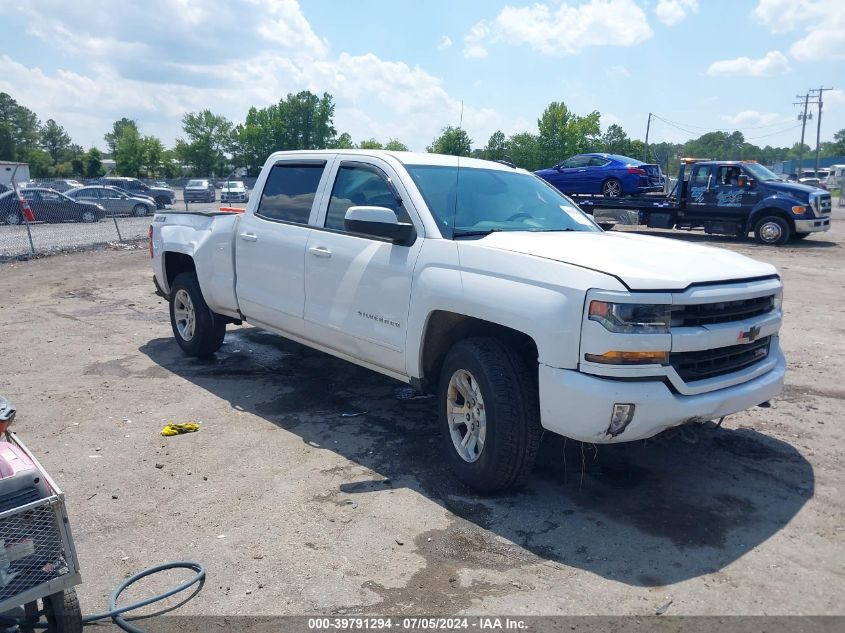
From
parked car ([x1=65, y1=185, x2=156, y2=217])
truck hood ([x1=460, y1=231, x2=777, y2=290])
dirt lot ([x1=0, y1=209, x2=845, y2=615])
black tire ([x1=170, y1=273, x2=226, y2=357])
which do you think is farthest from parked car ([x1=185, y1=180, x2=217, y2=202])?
truck hood ([x1=460, y1=231, x2=777, y2=290])

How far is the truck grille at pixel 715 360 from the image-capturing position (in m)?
3.69

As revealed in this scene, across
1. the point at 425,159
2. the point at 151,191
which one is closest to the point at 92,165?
the point at 151,191

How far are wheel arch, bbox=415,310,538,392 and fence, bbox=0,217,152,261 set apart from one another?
13703 millimetres

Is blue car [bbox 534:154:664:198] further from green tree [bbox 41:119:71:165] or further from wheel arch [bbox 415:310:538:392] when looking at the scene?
green tree [bbox 41:119:71:165]

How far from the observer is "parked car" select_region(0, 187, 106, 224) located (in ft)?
76.2

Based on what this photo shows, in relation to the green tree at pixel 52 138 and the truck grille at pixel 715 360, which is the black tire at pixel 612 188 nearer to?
the truck grille at pixel 715 360

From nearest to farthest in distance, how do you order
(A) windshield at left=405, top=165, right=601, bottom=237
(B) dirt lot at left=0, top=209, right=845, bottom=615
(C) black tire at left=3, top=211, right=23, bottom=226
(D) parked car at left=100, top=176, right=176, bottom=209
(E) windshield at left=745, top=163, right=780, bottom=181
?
1. (B) dirt lot at left=0, top=209, right=845, bottom=615
2. (A) windshield at left=405, top=165, right=601, bottom=237
3. (E) windshield at left=745, top=163, right=780, bottom=181
4. (C) black tire at left=3, top=211, right=23, bottom=226
5. (D) parked car at left=100, top=176, right=176, bottom=209

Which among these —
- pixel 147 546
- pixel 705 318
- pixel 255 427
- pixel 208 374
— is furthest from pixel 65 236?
pixel 705 318

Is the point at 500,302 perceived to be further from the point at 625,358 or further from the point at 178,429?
the point at 178,429

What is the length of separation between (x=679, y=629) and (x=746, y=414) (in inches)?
117

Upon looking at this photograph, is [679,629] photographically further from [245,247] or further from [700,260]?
[245,247]

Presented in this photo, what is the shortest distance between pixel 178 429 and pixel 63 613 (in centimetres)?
251

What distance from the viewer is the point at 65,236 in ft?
63.0

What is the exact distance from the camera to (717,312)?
Result: 376 cm
